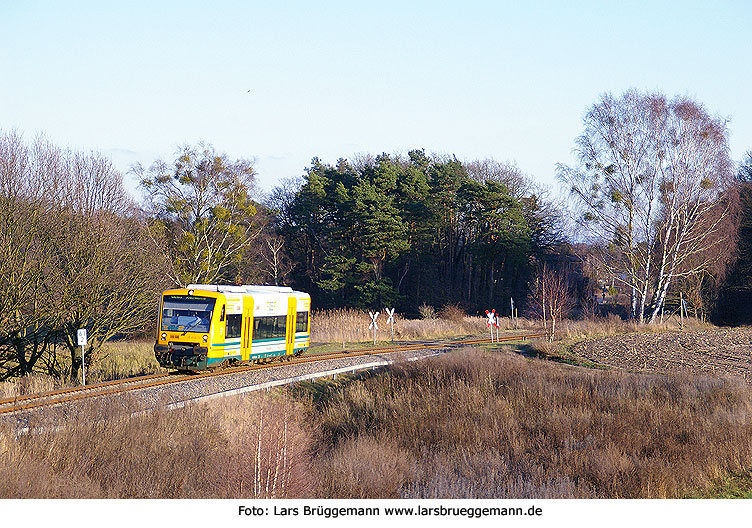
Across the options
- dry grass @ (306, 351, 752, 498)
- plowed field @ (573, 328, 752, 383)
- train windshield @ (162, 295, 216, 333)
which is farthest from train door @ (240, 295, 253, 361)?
plowed field @ (573, 328, 752, 383)

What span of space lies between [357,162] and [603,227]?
113ft

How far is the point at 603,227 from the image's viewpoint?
3969 cm

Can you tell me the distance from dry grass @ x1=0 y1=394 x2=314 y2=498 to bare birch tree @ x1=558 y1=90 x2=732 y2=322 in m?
31.4

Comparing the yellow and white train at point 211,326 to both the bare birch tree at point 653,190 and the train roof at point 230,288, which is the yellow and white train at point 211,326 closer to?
the train roof at point 230,288

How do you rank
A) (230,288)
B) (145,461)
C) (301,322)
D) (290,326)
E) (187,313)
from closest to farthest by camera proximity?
(145,461)
(187,313)
(230,288)
(290,326)
(301,322)

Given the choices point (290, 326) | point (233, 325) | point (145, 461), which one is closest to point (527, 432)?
point (145, 461)

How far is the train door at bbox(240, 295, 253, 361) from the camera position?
70.0 ft

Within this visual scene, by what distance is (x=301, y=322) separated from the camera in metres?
25.7

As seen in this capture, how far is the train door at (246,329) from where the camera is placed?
21.3 metres

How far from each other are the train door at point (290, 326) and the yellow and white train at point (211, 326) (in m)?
1.49

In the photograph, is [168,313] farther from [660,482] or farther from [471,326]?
[471,326]

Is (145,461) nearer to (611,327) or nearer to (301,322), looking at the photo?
(301,322)

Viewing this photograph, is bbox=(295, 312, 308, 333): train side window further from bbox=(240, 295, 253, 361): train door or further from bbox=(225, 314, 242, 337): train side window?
bbox=(225, 314, 242, 337): train side window

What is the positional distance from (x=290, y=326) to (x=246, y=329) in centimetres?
328
